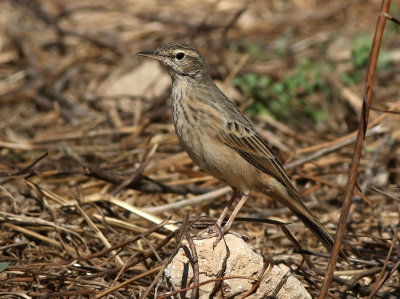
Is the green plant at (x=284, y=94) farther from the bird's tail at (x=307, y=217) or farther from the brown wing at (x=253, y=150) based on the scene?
the bird's tail at (x=307, y=217)

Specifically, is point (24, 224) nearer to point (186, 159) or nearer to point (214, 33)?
point (186, 159)

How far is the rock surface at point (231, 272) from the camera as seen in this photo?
3952mm

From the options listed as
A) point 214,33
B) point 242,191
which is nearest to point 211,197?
point 242,191

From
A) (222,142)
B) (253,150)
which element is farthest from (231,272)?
(253,150)

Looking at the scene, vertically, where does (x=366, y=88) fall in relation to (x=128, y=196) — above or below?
above

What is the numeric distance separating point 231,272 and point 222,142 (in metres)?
1.28

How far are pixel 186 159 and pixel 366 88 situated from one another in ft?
11.8

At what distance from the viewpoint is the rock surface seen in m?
3.95

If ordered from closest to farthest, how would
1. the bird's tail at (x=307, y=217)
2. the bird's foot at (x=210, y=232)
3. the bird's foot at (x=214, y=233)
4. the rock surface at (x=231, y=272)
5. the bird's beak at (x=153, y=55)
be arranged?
the rock surface at (x=231, y=272) → the bird's foot at (x=214, y=233) → the bird's foot at (x=210, y=232) → the bird's tail at (x=307, y=217) → the bird's beak at (x=153, y=55)

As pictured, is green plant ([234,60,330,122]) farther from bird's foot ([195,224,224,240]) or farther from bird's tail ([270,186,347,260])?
bird's foot ([195,224,224,240])

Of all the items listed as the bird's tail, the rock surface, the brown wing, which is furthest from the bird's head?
the rock surface

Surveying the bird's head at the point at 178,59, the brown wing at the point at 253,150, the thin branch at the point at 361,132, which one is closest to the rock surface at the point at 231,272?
the thin branch at the point at 361,132

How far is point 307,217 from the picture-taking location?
475 centimetres

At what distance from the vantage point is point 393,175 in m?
6.77
